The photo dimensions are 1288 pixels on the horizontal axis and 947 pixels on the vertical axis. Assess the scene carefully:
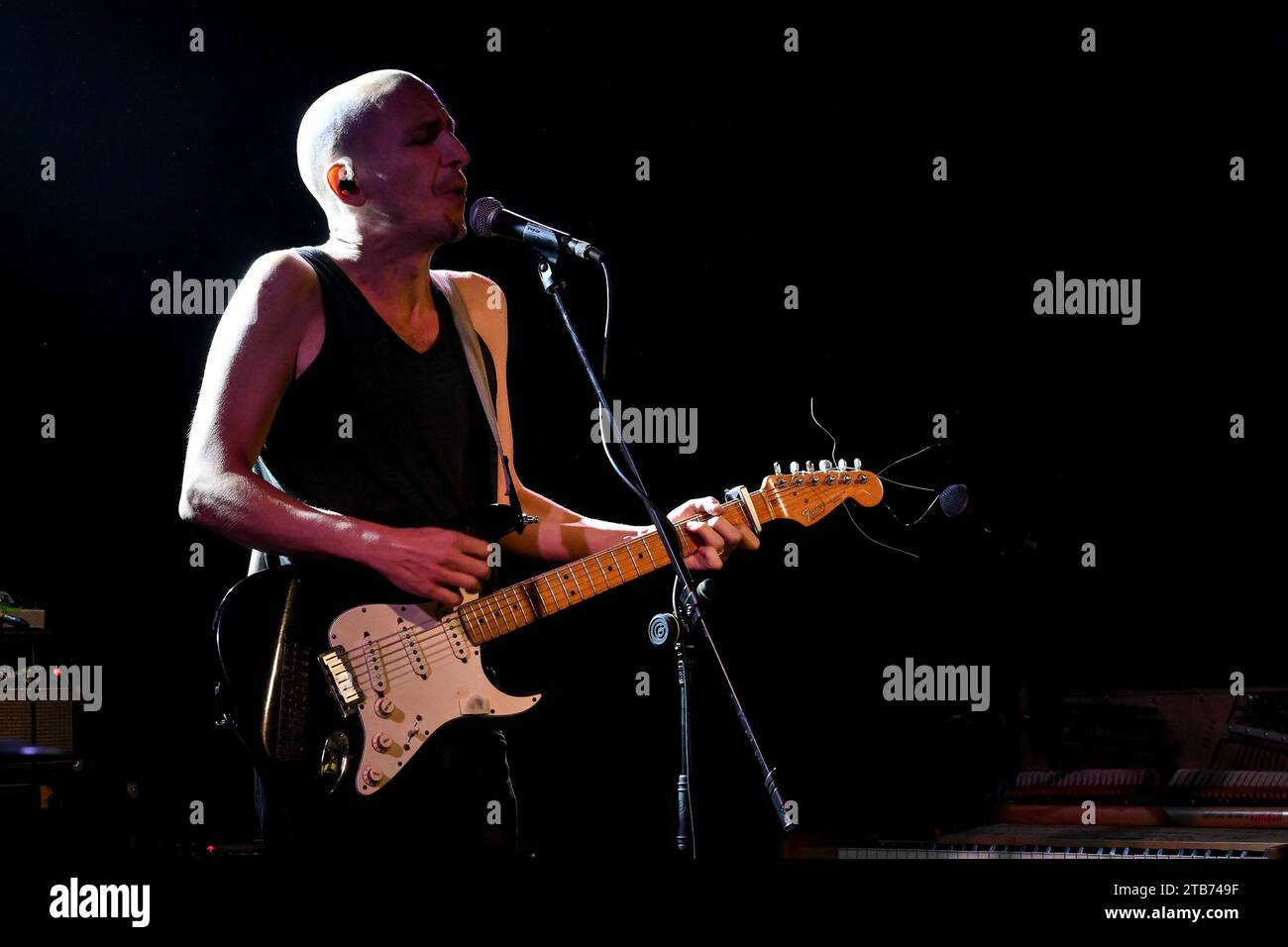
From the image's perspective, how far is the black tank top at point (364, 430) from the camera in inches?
101

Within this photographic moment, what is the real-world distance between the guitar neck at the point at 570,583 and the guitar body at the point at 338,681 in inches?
2.5

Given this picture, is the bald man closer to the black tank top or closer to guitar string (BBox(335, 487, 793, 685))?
the black tank top

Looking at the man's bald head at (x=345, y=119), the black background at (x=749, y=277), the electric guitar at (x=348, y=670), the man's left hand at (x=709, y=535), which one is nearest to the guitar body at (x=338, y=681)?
the electric guitar at (x=348, y=670)

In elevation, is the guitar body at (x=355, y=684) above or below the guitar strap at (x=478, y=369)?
below

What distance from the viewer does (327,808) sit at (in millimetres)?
2352

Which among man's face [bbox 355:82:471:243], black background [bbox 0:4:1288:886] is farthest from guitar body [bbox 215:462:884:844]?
black background [bbox 0:4:1288:886]

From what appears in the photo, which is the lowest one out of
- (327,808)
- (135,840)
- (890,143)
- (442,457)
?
(135,840)

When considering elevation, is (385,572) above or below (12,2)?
below

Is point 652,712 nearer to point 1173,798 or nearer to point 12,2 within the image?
point 1173,798

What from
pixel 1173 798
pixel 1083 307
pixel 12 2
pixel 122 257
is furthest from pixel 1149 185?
pixel 12 2

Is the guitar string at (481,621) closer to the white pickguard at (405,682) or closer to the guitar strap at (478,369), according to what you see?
the white pickguard at (405,682)

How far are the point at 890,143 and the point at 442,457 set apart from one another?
10.2 feet

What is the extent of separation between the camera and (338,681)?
248 cm

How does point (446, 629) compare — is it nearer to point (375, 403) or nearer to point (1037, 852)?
point (375, 403)
